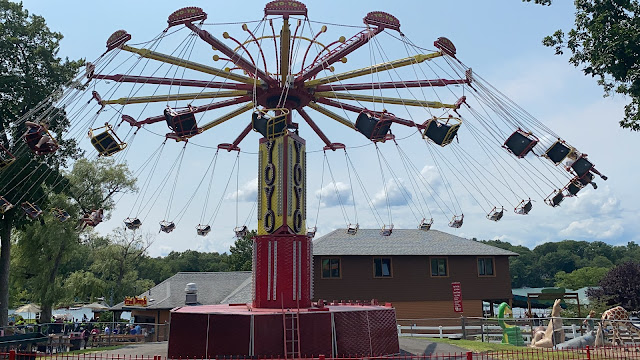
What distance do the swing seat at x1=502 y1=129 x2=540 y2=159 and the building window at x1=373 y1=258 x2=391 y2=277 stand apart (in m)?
19.7

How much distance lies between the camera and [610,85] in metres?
23.4

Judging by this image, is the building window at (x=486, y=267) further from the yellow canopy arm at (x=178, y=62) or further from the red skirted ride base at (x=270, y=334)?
the yellow canopy arm at (x=178, y=62)

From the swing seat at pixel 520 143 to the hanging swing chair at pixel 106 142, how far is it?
14.4m

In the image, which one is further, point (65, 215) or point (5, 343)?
point (65, 215)

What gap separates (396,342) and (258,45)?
13050 mm

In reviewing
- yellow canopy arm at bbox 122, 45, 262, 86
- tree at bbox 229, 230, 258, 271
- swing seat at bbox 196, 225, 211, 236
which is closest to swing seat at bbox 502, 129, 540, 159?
yellow canopy arm at bbox 122, 45, 262, 86

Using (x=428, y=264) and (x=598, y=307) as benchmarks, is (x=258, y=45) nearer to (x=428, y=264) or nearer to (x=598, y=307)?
(x=428, y=264)

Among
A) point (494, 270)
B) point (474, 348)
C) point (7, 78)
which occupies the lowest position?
point (474, 348)

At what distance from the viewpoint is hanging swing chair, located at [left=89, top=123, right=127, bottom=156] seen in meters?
19.2

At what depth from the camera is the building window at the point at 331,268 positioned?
120 ft

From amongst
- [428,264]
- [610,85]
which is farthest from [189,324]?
[428,264]

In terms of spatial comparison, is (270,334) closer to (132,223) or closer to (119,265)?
(132,223)

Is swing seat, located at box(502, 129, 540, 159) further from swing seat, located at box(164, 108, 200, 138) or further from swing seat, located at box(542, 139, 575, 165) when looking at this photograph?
swing seat, located at box(164, 108, 200, 138)

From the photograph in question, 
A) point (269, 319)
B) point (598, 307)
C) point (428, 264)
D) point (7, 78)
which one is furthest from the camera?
point (428, 264)
